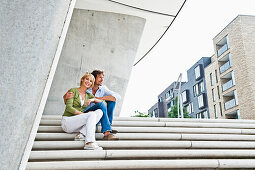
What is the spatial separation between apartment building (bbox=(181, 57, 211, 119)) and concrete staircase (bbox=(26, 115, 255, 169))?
30.3 metres

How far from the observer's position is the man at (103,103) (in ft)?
10.7

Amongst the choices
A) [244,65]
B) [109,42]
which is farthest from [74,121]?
[244,65]

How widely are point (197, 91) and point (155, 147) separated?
1356 inches

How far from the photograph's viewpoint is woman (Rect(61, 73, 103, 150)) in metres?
2.95

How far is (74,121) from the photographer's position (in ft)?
10.4

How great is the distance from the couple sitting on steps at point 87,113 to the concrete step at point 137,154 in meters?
0.13

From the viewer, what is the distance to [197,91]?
36312 mm

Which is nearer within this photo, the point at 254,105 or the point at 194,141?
the point at 194,141

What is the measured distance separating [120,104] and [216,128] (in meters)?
3.86

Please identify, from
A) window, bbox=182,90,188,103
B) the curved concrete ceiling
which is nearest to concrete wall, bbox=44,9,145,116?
the curved concrete ceiling

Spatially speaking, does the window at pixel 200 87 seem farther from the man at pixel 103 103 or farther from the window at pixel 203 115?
the man at pixel 103 103

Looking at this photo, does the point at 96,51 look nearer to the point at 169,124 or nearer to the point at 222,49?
the point at 169,124

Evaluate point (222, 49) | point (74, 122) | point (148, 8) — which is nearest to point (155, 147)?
point (74, 122)

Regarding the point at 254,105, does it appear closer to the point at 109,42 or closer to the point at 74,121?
the point at 109,42
